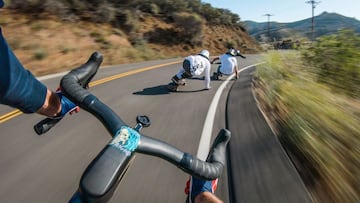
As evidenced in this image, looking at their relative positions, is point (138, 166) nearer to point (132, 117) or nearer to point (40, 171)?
point (40, 171)

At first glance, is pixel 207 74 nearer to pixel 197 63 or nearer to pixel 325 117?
pixel 197 63

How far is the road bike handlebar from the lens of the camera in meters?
1.53

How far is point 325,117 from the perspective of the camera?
5.88 m

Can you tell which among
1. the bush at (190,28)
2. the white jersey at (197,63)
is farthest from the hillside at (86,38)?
the white jersey at (197,63)

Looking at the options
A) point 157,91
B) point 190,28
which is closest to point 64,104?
point 157,91

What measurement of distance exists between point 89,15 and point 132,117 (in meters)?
20.6

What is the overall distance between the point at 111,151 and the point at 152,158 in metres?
3.12

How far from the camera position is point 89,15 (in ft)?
84.7

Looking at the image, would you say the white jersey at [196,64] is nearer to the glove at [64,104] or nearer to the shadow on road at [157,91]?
the shadow on road at [157,91]

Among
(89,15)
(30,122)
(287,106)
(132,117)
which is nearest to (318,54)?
(287,106)

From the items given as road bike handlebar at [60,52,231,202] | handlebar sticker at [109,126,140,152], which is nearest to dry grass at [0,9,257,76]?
road bike handlebar at [60,52,231,202]

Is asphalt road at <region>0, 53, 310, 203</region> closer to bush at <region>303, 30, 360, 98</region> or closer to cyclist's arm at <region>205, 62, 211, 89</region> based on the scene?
cyclist's arm at <region>205, 62, 211, 89</region>

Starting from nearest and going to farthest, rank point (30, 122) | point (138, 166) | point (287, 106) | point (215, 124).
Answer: point (138, 166) → point (30, 122) → point (215, 124) → point (287, 106)

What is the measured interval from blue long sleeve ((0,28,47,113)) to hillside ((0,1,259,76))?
11583mm
